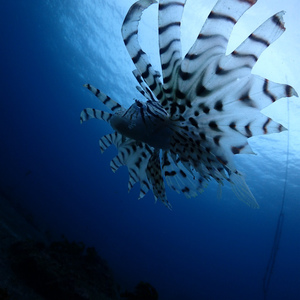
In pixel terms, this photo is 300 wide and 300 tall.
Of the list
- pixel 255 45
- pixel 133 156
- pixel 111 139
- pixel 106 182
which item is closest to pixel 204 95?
pixel 255 45

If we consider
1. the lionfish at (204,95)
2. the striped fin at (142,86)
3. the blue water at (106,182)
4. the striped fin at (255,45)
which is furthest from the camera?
the blue water at (106,182)

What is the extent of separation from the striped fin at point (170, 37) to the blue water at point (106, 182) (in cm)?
1226

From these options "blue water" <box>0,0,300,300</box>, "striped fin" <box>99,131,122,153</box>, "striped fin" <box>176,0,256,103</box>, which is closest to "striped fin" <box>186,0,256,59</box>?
"striped fin" <box>176,0,256,103</box>

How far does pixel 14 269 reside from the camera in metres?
7.46

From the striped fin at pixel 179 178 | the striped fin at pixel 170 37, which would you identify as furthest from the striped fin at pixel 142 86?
the striped fin at pixel 179 178

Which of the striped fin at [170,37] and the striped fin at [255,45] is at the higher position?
the striped fin at [255,45]

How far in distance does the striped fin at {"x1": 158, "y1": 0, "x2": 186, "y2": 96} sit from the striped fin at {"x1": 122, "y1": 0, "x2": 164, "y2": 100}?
0.17m

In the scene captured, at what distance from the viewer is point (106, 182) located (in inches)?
2746

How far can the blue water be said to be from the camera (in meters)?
24.5

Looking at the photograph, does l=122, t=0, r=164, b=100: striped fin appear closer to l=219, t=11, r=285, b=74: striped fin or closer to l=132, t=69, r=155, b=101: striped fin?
l=132, t=69, r=155, b=101: striped fin

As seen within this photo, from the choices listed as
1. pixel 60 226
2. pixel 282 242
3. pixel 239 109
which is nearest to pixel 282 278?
pixel 282 242

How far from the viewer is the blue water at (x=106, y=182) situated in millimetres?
24547

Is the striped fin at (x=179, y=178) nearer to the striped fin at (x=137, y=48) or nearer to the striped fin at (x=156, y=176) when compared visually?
the striped fin at (x=156, y=176)

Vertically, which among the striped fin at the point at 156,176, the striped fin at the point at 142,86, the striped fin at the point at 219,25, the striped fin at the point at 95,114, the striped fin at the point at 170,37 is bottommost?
the striped fin at the point at 156,176
